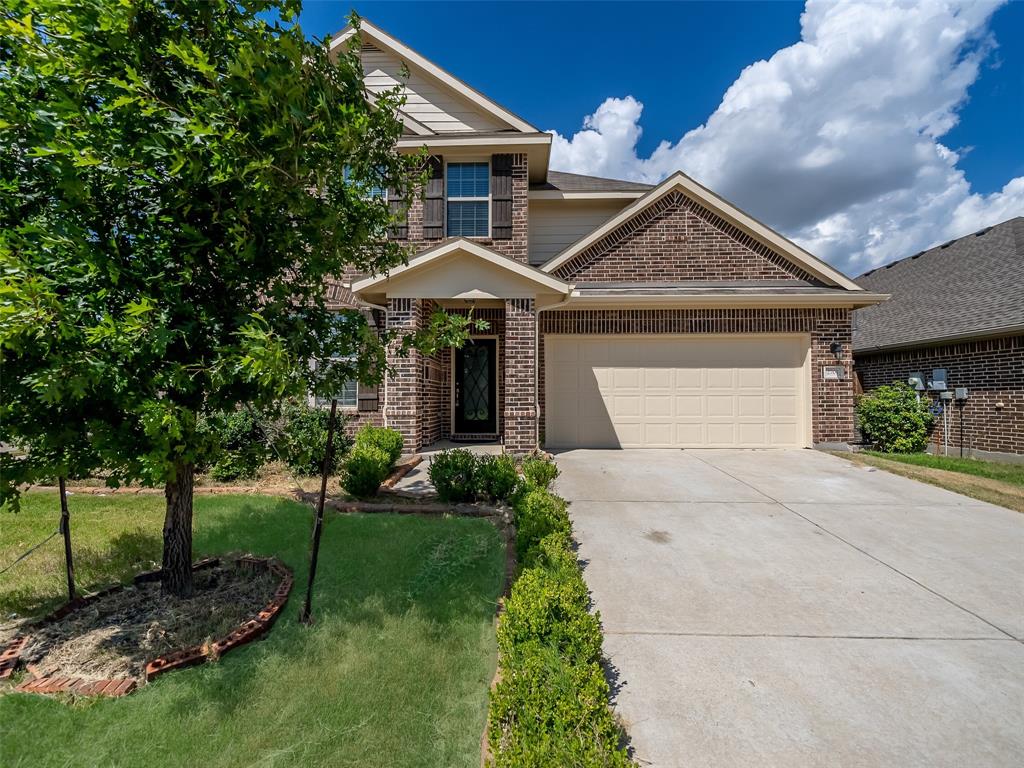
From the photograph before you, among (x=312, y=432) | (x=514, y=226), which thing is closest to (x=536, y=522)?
(x=312, y=432)

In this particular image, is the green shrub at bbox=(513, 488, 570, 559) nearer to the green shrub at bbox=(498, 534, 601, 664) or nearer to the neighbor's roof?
the green shrub at bbox=(498, 534, 601, 664)

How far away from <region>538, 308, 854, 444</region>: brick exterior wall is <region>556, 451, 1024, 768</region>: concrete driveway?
12.4 ft

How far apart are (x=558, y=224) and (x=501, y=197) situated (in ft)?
8.10

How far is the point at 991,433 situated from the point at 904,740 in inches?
420

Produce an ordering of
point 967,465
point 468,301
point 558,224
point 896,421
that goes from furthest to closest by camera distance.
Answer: point 558,224 < point 896,421 < point 468,301 < point 967,465

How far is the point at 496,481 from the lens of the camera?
5.72 metres

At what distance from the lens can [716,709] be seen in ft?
8.16

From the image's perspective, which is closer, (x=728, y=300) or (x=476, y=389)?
(x=728, y=300)

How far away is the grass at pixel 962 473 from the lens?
21.4 ft

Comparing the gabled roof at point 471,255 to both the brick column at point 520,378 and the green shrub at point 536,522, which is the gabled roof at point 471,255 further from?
the green shrub at point 536,522

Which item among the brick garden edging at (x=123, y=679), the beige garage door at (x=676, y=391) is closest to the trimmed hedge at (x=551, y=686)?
the brick garden edging at (x=123, y=679)

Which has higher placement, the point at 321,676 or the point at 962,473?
the point at 962,473

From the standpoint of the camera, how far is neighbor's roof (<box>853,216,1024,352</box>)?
31.9 feet

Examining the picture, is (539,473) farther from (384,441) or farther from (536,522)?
(384,441)
